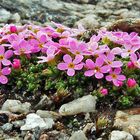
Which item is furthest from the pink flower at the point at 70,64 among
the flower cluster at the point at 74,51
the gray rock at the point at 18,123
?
the gray rock at the point at 18,123

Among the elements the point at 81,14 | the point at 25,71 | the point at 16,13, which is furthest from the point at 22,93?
the point at 81,14

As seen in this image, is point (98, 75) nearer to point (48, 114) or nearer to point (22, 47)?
point (48, 114)

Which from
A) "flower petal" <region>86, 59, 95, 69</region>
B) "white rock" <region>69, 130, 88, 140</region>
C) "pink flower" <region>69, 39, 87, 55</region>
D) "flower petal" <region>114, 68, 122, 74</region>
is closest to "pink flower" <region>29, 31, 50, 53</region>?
"pink flower" <region>69, 39, 87, 55</region>

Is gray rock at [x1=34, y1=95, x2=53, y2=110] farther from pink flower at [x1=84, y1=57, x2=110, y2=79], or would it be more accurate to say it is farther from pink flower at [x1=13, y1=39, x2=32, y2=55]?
pink flower at [x1=13, y1=39, x2=32, y2=55]

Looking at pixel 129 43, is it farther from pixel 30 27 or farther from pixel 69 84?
pixel 30 27

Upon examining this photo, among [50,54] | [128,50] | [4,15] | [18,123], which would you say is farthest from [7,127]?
[4,15]

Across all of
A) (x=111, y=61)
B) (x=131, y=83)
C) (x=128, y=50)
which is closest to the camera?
(x=131, y=83)
